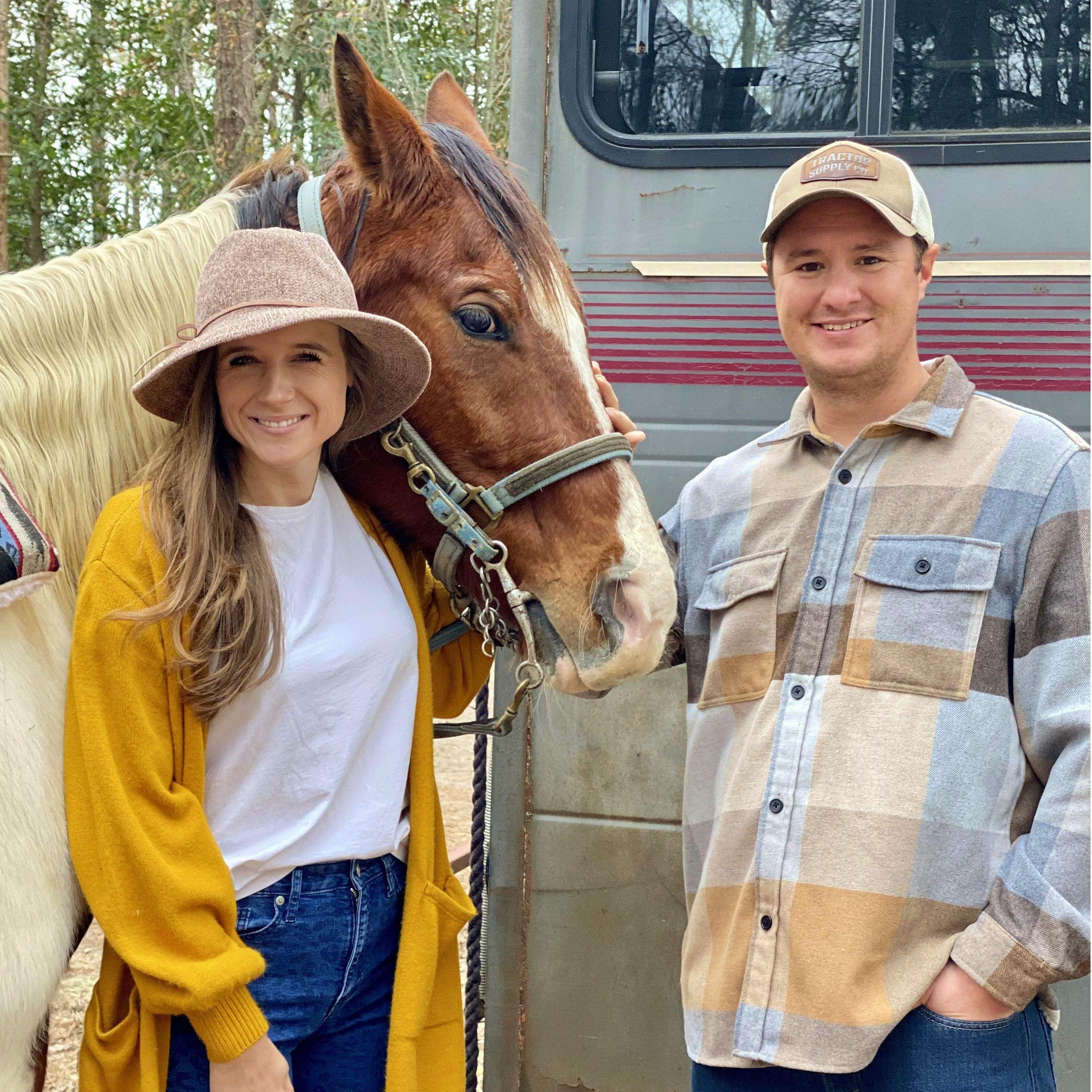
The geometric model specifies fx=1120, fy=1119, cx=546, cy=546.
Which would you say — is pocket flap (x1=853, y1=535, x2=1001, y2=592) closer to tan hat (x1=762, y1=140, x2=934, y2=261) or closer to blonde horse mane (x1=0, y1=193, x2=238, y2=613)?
tan hat (x1=762, y1=140, x2=934, y2=261)

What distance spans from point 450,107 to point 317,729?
1377 millimetres

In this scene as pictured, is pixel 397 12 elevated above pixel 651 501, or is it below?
above

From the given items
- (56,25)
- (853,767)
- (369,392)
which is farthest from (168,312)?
(56,25)

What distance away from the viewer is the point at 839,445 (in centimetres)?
183

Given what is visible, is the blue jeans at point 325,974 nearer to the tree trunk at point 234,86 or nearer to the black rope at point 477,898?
the black rope at point 477,898

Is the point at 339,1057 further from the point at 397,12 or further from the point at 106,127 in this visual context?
the point at 397,12

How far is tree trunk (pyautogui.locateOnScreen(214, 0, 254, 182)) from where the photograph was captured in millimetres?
9500

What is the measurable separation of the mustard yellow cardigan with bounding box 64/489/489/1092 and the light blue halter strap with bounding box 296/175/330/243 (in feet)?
1.84

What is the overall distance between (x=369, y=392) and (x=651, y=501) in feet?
3.24

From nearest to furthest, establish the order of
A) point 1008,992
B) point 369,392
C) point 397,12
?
1. point 1008,992
2. point 369,392
3. point 397,12

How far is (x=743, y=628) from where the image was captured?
179cm

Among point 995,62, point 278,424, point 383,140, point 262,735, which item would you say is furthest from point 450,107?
point 262,735

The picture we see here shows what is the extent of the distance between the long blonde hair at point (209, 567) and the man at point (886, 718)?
74 centimetres

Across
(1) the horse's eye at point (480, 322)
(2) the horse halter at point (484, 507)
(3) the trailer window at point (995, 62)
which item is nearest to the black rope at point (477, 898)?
(2) the horse halter at point (484, 507)
